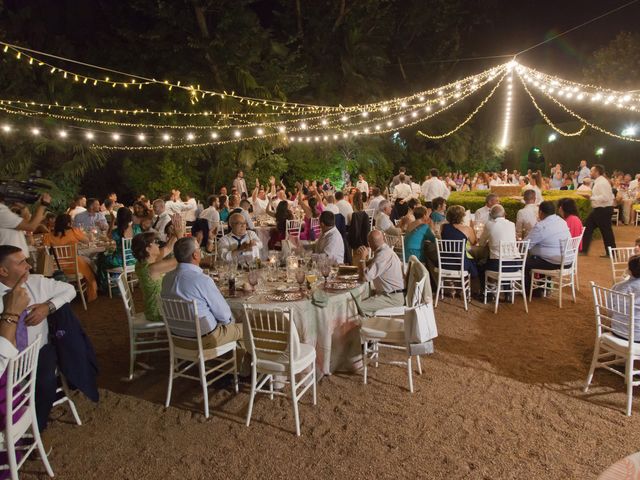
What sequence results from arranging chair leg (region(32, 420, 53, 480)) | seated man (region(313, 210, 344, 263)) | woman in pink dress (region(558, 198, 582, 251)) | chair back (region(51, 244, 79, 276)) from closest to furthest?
chair leg (region(32, 420, 53, 480))
seated man (region(313, 210, 344, 263))
chair back (region(51, 244, 79, 276))
woman in pink dress (region(558, 198, 582, 251))

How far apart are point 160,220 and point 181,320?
14.5 feet

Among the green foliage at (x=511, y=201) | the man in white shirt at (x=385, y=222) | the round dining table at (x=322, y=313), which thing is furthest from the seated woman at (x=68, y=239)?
the green foliage at (x=511, y=201)

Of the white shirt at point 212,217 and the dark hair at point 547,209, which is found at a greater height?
the white shirt at point 212,217

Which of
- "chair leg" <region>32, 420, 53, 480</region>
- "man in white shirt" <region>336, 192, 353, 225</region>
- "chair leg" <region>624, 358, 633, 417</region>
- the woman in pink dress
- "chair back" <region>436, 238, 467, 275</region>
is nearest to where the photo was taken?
"chair leg" <region>32, 420, 53, 480</region>

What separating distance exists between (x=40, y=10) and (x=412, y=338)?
56.7 feet

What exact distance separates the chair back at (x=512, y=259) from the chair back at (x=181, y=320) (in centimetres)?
378

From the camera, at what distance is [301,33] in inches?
709

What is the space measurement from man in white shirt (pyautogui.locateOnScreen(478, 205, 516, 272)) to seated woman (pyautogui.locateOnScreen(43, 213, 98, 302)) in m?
5.46

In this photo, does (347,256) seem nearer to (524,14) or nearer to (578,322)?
(578,322)

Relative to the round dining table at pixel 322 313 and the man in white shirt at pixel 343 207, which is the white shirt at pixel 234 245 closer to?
the round dining table at pixel 322 313

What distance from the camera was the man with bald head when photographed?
430 cm

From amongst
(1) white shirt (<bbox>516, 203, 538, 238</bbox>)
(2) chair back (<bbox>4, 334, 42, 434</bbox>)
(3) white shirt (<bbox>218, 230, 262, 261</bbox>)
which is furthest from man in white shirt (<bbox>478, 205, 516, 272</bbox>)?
(2) chair back (<bbox>4, 334, 42, 434</bbox>)

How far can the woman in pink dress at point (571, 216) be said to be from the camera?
21.8 feet

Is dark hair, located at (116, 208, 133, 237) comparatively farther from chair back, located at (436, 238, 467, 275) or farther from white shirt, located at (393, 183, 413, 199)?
white shirt, located at (393, 183, 413, 199)
